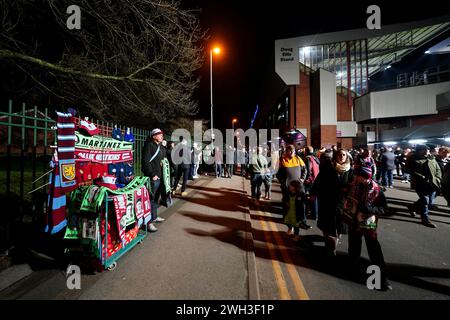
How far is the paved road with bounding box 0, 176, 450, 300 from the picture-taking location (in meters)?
2.99

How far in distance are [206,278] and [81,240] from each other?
173 cm

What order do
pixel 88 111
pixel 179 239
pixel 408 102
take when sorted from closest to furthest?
pixel 179 239 < pixel 88 111 < pixel 408 102

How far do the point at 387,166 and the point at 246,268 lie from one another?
410 inches

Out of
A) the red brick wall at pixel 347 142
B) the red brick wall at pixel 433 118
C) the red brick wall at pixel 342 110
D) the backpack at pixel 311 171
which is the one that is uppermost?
the red brick wall at pixel 342 110

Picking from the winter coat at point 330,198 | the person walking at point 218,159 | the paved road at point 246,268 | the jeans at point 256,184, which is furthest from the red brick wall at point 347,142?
the winter coat at point 330,198

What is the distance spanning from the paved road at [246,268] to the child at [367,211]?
0.43 m

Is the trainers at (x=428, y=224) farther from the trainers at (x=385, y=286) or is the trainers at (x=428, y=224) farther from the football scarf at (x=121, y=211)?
the football scarf at (x=121, y=211)

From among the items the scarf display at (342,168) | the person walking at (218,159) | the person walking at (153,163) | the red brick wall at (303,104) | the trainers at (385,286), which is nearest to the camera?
the trainers at (385,286)

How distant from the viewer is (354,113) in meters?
27.5

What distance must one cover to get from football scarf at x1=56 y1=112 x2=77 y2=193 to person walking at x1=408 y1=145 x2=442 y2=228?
297 inches

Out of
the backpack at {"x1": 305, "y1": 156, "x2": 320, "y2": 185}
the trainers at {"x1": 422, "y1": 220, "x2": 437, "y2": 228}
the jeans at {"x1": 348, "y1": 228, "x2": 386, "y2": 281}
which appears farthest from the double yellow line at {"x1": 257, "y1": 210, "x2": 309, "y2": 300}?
the trainers at {"x1": 422, "y1": 220, "x2": 437, "y2": 228}

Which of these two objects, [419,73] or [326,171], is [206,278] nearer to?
[326,171]

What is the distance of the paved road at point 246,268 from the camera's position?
299 centimetres
